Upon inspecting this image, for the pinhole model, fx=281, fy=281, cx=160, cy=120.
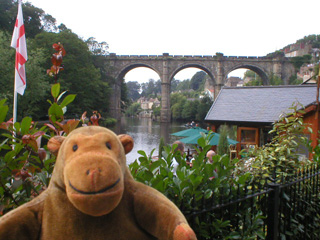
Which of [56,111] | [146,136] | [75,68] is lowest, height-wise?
[146,136]

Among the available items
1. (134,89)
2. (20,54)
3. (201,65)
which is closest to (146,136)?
(201,65)

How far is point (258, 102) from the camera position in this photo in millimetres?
9836

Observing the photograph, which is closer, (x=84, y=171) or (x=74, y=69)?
(x=84, y=171)

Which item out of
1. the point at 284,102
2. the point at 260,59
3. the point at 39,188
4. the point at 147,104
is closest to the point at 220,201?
the point at 39,188

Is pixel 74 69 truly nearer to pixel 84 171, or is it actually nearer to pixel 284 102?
pixel 284 102

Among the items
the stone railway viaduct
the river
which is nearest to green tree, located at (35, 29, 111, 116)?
the river

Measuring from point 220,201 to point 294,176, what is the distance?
1.20m

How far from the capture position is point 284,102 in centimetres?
919

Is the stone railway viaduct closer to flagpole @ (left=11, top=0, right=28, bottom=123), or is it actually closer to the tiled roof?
the tiled roof

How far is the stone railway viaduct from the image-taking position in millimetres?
45750

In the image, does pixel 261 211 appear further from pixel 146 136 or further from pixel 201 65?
pixel 201 65

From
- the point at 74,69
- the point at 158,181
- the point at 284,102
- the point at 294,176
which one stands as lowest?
the point at 294,176

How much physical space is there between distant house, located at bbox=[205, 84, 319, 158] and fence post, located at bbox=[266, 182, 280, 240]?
19.2 feet

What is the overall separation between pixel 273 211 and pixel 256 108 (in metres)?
7.55
